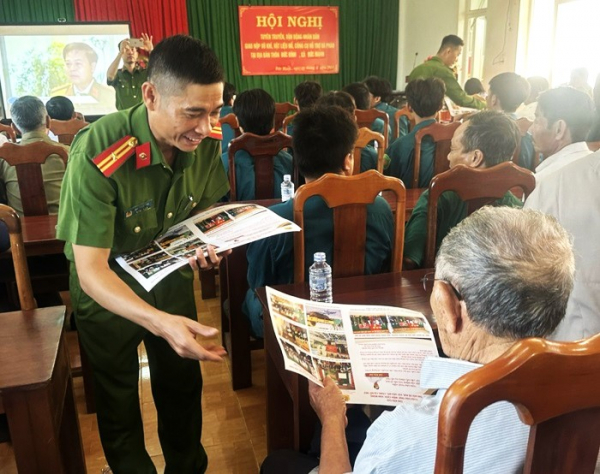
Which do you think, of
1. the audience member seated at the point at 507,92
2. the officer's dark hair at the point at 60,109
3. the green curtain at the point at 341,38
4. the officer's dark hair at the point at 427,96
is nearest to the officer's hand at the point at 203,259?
the officer's dark hair at the point at 427,96

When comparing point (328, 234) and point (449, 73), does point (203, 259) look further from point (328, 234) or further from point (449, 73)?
A: point (449, 73)

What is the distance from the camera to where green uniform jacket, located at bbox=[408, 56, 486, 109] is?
15.4 feet

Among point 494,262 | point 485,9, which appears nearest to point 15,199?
point 494,262

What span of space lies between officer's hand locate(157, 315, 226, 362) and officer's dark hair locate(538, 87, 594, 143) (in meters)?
1.70

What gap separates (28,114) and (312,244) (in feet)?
6.36

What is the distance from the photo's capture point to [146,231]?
1348 millimetres

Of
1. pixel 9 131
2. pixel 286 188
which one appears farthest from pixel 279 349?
pixel 9 131

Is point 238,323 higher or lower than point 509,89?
lower

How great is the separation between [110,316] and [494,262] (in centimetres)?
100

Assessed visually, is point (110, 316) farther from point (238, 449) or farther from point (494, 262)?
point (494, 262)

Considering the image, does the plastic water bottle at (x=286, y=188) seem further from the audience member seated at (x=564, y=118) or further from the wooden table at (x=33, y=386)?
the wooden table at (x=33, y=386)

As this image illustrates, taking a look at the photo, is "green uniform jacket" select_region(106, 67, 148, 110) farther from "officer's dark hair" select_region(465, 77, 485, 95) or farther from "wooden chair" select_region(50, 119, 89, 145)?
"officer's dark hair" select_region(465, 77, 485, 95)

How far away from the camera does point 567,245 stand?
0.75 m

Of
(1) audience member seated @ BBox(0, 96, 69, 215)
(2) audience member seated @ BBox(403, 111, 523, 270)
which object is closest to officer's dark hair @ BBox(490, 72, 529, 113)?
(2) audience member seated @ BBox(403, 111, 523, 270)
